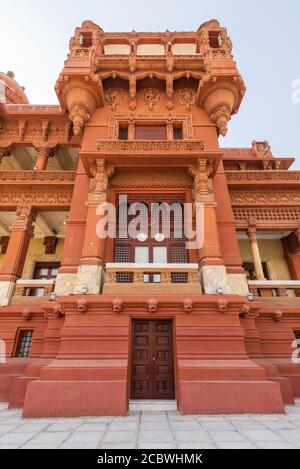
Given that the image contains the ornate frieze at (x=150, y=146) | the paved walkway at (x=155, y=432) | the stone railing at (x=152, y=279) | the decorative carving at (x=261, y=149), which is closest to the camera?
the paved walkway at (x=155, y=432)

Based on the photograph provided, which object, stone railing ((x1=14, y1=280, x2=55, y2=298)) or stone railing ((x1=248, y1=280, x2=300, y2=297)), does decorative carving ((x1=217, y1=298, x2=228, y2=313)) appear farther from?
stone railing ((x1=14, y1=280, x2=55, y2=298))

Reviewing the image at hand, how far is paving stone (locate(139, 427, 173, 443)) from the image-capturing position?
409 cm

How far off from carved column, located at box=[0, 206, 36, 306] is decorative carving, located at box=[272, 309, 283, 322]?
30.6ft

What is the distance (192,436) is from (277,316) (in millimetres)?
5678

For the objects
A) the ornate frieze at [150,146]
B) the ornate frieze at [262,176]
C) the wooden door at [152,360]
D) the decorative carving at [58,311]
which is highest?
the ornate frieze at [262,176]

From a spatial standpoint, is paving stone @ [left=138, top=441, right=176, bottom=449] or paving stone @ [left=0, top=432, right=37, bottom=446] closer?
paving stone @ [left=138, top=441, right=176, bottom=449]

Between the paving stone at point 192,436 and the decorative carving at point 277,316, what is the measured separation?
535cm

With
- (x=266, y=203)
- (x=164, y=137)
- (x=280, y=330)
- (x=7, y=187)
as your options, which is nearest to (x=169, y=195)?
(x=164, y=137)

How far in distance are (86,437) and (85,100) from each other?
437 inches

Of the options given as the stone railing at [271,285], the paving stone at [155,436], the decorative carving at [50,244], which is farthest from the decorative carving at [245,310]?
the decorative carving at [50,244]

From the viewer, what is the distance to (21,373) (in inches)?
307

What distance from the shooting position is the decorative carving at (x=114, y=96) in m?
11.4

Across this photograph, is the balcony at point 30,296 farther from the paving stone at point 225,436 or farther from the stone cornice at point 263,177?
the stone cornice at point 263,177

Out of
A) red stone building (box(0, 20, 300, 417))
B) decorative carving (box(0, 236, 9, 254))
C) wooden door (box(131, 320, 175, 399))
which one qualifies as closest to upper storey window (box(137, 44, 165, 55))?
→ red stone building (box(0, 20, 300, 417))
